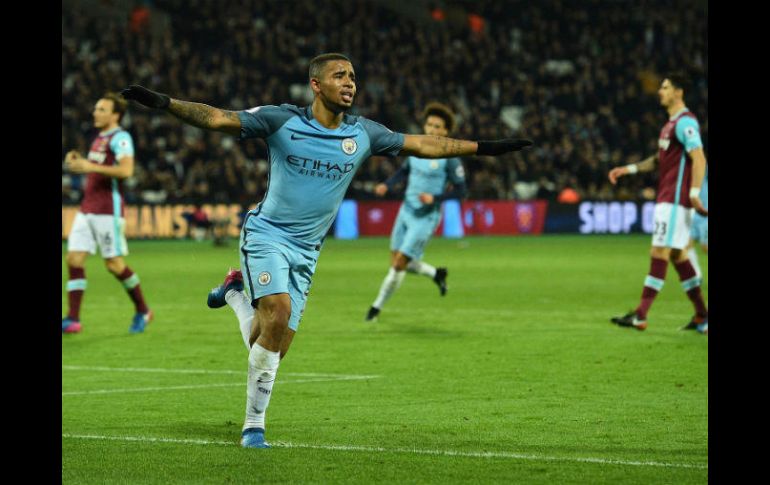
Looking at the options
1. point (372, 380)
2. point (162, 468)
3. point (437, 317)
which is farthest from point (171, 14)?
point (162, 468)

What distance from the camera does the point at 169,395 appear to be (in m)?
9.76

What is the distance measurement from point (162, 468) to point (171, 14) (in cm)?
4068

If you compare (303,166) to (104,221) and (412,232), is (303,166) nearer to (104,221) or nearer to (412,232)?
(104,221)

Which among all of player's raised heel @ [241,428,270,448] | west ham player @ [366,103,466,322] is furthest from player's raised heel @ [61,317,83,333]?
player's raised heel @ [241,428,270,448]

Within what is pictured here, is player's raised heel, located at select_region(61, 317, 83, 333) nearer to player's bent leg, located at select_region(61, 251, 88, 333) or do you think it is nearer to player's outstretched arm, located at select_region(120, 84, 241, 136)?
player's bent leg, located at select_region(61, 251, 88, 333)

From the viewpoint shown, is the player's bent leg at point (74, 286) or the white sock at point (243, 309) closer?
the white sock at point (243, 309)

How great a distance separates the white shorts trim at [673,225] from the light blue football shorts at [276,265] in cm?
670

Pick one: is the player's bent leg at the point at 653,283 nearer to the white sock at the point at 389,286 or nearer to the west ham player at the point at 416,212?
the west ham player at the point at 416,212

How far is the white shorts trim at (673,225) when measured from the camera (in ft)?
45.8

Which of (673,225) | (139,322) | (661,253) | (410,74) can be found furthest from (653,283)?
(410,74)

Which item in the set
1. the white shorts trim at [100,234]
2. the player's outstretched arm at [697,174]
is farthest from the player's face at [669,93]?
the white shorts trim at [100,234]

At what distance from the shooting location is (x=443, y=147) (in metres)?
8.48

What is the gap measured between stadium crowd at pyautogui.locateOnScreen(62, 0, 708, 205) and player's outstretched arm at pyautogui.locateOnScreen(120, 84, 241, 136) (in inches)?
1130
